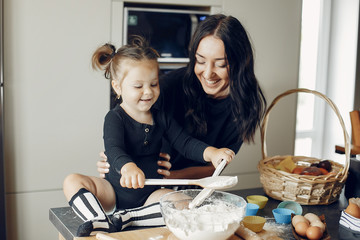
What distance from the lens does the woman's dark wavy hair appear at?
162 centimetres

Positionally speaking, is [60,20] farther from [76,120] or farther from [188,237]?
[188,237]

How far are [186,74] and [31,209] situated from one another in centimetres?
118

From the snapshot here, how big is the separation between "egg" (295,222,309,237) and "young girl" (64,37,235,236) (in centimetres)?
28

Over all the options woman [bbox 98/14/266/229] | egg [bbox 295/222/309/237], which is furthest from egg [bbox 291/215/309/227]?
woman [bbox 98/14/266/229]

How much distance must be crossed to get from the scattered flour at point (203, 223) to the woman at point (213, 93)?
391 millimetres

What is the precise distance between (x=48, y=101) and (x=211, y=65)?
105cm

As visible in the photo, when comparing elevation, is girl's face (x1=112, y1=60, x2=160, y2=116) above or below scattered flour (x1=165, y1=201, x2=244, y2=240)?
above

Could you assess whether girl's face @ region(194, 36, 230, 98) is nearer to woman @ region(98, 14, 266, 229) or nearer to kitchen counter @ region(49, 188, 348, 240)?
woman @ region(98, 14, 266, 229)

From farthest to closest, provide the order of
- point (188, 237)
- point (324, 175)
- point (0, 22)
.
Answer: point (0, 22)
point (324, 175)
point (188, 237)

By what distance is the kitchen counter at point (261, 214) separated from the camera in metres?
1.23

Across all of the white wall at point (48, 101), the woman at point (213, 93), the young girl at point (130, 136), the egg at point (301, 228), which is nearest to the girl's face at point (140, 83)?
the young girl at point (130, 136)

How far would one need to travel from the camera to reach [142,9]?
2463mm

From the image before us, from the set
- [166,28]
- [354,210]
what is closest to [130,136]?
[354,210]

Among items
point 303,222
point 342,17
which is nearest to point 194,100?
point 303,222
